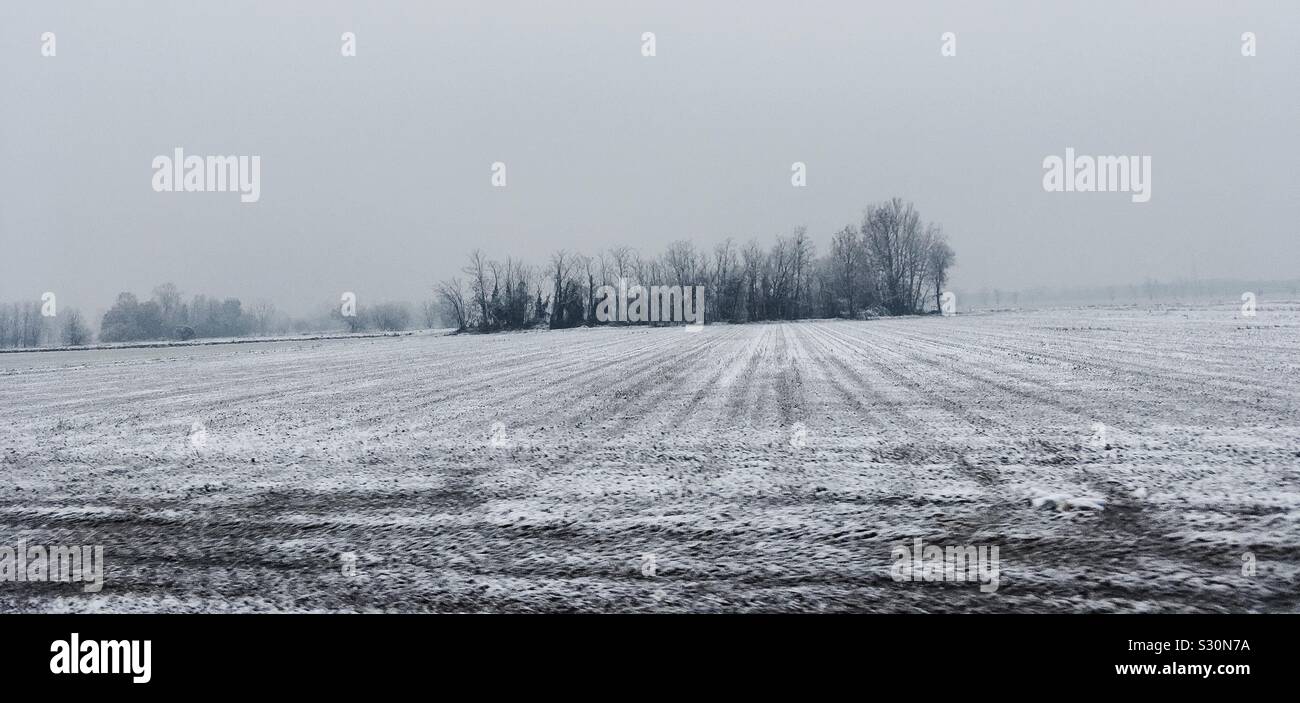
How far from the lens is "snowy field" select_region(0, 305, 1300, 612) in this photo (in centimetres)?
482

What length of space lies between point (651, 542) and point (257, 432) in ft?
30.5

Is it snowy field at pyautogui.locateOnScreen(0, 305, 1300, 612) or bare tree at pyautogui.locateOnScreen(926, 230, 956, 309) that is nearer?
snowy field at pyautogui.locateOnScreen(0, 305, 1300, 612)

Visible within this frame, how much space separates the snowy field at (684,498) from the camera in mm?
4816

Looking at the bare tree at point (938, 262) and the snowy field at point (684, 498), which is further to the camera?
the bare tree at point (938, 262)

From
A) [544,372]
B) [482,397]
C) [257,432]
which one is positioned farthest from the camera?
[544,372]

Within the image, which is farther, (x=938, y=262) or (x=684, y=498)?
(x=938, y=262)

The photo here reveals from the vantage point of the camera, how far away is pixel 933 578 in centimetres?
491

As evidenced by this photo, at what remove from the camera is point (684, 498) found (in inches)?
282

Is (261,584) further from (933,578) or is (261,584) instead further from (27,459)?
(27,459)

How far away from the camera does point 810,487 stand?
24.3 ft

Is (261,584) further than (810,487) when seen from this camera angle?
No
